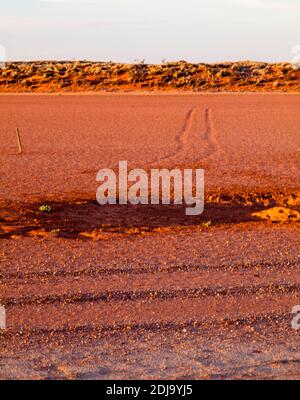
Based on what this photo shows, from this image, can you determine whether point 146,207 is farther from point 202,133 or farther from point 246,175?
point 202,133

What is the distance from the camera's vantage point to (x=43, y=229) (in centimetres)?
1219

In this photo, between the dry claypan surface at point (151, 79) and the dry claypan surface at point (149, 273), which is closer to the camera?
the dry claypan surface at point (149, 273)

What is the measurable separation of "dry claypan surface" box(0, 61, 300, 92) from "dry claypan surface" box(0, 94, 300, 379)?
28.9 metres

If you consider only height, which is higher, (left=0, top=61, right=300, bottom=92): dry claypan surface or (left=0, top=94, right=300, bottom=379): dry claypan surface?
(left=0, top=61, right=300, bottom=92): dry claypan surface

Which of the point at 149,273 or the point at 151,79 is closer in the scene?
the point at 149,273

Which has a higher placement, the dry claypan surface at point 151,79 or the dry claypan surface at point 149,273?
the dry claypan surface at point 151,79

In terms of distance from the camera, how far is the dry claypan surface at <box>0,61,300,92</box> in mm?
49781

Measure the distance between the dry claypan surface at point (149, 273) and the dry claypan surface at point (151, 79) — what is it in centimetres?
2888

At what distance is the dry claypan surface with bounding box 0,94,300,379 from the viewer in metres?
→ 7.32

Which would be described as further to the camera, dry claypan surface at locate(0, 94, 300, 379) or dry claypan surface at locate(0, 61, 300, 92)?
dry claypan surface at locate(0, 61, 300, 92)

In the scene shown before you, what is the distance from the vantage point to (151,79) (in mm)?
52719

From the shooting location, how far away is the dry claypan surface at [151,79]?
49.8m

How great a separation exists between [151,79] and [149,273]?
4376cm

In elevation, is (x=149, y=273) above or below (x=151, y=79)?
below
